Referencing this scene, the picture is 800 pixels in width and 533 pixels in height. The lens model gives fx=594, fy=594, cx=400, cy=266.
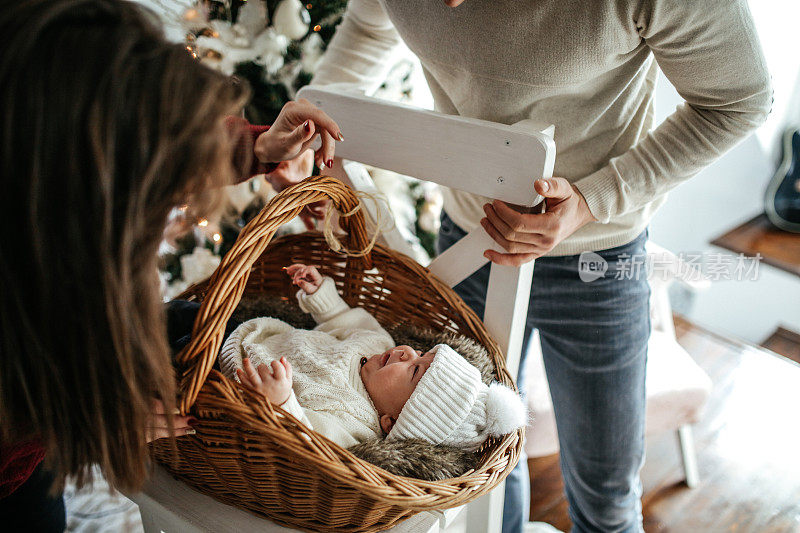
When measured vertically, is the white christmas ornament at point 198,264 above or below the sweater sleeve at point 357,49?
below

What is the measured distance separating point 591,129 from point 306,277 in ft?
1.77

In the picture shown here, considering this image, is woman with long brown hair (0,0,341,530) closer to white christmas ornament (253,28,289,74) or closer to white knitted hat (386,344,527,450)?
white knitted hat (386,344,527,450)

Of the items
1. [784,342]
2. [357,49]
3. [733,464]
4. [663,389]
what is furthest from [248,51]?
[784,342]

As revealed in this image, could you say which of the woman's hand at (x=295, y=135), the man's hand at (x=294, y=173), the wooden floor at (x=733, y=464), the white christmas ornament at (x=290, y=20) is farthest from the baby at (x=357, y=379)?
the wooden floor at (x=733, y=464)

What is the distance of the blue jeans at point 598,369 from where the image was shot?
94 cm

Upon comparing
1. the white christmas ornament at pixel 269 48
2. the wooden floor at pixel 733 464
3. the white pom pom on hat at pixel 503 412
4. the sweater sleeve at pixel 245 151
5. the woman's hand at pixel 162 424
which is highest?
the sweater sleeve at pixel 245 151

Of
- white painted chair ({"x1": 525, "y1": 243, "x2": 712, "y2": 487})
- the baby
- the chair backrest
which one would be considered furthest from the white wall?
the baby

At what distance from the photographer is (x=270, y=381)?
724mm

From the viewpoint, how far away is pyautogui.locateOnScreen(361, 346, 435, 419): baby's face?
94 cm

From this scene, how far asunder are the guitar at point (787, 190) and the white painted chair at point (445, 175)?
5.57 feet

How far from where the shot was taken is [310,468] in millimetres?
651

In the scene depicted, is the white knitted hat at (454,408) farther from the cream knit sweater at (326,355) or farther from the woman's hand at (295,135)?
the woman's hand at (295,135)

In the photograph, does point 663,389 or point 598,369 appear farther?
point 663,389

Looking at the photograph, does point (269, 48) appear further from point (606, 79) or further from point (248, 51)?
point (606, 79)
